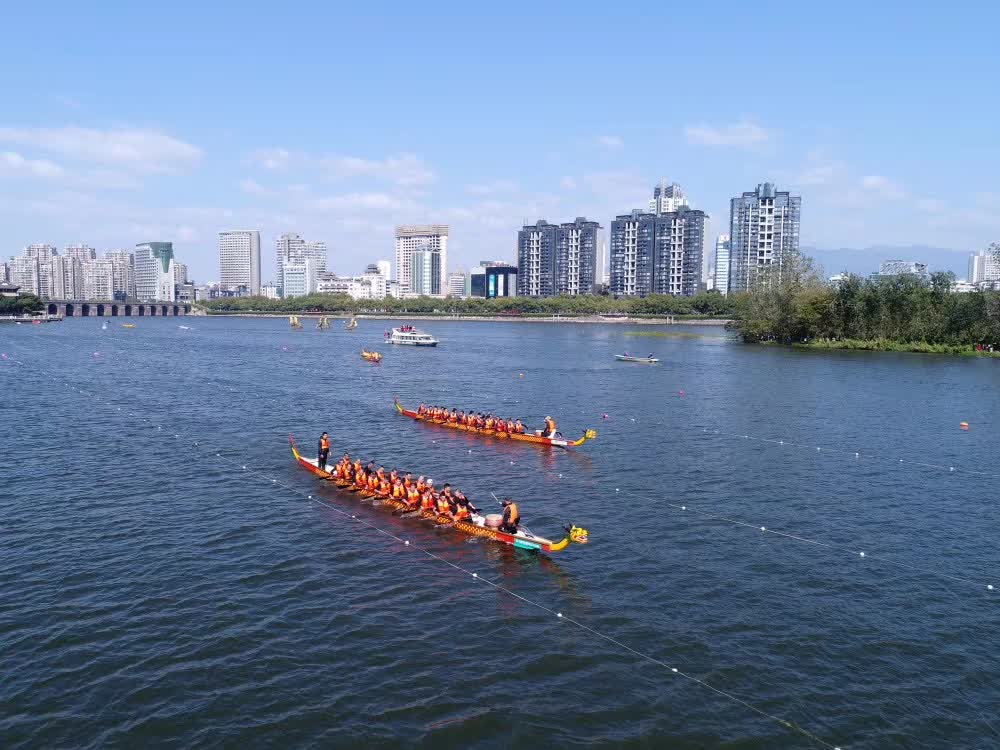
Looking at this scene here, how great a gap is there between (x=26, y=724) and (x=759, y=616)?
62.7 feet

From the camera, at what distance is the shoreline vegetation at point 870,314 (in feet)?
371

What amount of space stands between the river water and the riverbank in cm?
7116

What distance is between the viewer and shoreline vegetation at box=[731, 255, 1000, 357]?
113125 mm

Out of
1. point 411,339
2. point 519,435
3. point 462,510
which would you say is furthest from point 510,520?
point 411,339

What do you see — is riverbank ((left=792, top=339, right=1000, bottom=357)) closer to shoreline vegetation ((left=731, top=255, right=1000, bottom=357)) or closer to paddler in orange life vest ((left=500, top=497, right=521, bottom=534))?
shoreline vegetation ((left=731, top=255, right=1000, bottom=357))

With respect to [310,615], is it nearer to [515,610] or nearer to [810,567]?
[515,610]

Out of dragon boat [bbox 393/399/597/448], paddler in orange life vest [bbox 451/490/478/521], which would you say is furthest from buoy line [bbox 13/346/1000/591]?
paddler in orange life vest [bbox 451/490/478/521]

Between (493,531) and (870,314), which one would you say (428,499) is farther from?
(870,314)

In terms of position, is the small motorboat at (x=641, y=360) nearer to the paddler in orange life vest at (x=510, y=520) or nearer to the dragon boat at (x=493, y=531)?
the dragon boat at (x=493, y=531)

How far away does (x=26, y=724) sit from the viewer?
1642cm

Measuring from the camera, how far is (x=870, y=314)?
12169cm

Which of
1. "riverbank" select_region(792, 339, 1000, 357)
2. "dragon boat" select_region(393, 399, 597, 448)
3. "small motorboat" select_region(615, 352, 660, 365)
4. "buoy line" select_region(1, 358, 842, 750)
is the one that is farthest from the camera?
"riverbank" select_region(792, 339, 1000, 357)

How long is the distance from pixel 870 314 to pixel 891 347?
718 centimetres

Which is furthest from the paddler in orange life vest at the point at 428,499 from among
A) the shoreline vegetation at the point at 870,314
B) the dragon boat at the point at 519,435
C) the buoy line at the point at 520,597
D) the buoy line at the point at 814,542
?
the shoreline vegetation at the point at 870,314
